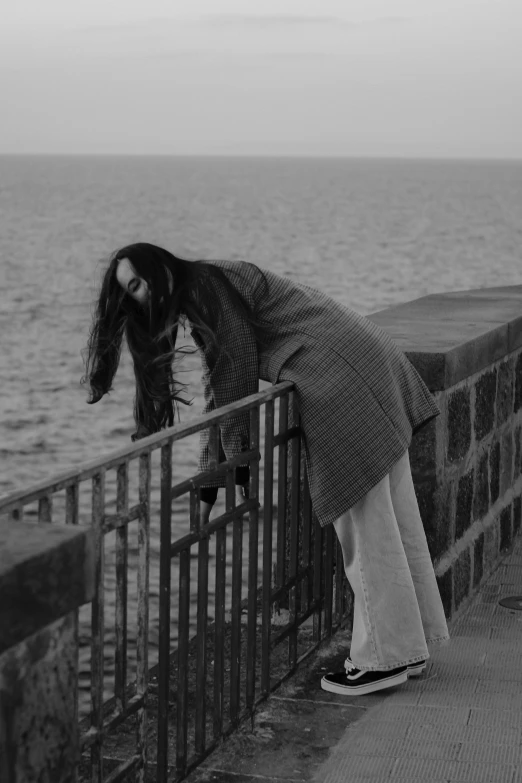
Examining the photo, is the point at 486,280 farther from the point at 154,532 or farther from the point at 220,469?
the point at 220,469

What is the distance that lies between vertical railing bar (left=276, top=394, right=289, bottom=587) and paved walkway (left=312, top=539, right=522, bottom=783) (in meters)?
0.50

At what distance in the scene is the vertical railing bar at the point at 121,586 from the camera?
2938 millimetres

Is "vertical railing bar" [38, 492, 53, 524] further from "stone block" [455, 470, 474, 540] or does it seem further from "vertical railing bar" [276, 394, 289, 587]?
"stone block" [455, 470, 474, 540]

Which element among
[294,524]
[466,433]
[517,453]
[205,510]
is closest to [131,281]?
[205,510]

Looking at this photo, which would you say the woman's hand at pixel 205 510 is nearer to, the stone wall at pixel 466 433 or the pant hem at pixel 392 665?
the pant hem at pixel 392 665

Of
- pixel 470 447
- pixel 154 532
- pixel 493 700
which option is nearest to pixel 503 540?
pixel 470 447

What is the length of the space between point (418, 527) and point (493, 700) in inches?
22.6

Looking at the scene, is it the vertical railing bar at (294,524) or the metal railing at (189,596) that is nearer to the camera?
the metal railing at (189,596)

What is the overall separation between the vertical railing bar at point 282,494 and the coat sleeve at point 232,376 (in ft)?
0.59

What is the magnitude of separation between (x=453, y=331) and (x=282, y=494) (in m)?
1.29

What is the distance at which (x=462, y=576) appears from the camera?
5008 millimetres

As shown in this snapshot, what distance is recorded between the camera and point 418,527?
4188 millimetres

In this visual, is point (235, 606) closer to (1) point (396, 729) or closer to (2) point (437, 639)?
(1) point (396, 729)

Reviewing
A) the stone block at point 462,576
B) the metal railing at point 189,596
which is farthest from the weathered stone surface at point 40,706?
the stone block at point 462,576
